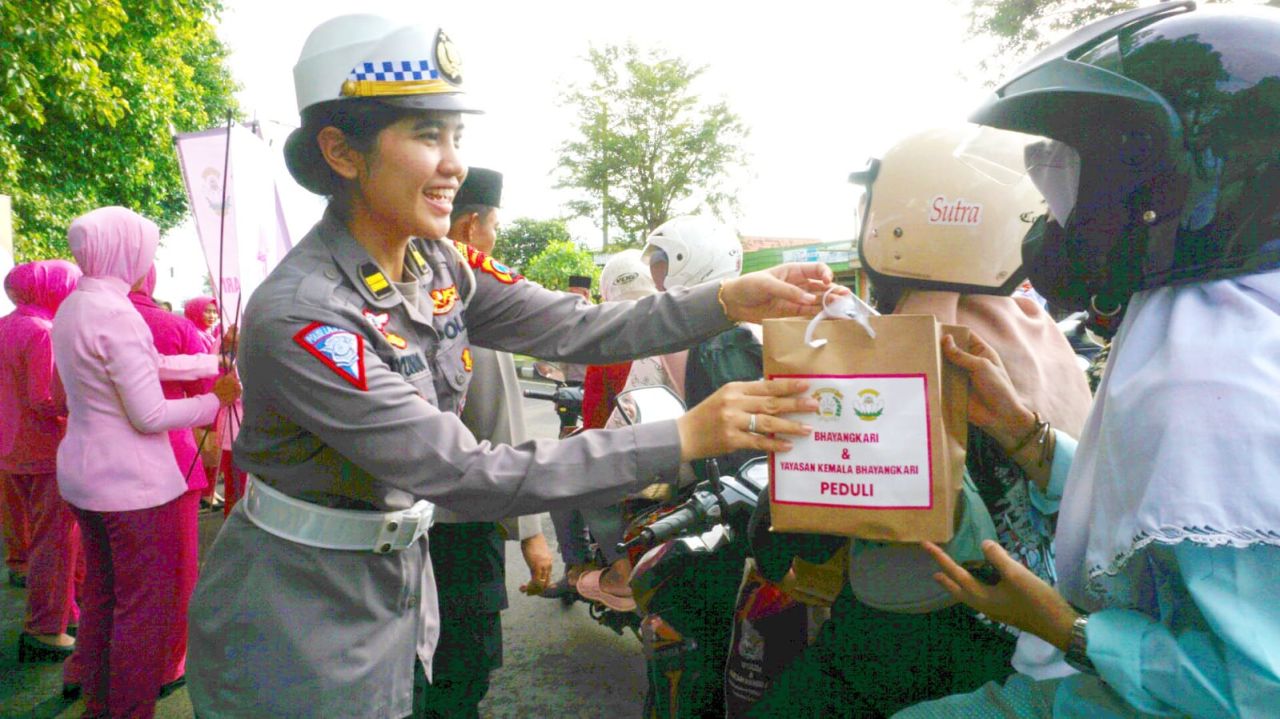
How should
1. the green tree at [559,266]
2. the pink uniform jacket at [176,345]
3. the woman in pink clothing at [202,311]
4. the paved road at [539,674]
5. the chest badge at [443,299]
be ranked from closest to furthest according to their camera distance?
the chest badge at [443,299] < the paved road at [539,674] < the pink uniform jacket at [176,345] < the woman in pink clothing at [202,311] < the green tree at [559,266]

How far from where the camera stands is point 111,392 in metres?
3.07

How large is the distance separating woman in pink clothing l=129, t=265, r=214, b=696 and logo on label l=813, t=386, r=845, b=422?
104 inches

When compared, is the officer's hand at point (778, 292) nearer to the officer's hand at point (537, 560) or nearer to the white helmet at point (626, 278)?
the officer's hand at point (537, 560)

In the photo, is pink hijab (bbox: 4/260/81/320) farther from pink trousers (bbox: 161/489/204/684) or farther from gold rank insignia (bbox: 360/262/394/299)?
gold rank insignia (bbox: 360/262/394/299)

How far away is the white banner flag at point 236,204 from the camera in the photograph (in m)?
3.21

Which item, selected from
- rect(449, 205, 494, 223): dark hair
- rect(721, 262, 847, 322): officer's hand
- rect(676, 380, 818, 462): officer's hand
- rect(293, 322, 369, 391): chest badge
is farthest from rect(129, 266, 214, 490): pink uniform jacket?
rect(676, 380, 818, 462): officer's hand

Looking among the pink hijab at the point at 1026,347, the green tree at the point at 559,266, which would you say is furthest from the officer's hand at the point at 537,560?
the green tree at the point at 559,266

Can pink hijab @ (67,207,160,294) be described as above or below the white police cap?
below

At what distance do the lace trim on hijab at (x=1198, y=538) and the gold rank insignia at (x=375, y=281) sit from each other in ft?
4.43

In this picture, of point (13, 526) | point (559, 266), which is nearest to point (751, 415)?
point (13, 526)

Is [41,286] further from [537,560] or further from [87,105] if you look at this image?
[87,105]

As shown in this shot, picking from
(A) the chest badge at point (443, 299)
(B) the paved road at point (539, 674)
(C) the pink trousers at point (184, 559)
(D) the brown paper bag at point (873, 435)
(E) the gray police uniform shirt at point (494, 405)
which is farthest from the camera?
(B) the paved road at point (539, 674)

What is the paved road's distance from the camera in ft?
11.1

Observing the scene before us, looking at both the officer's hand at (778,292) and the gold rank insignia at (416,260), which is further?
the gold rank insignia at (416,260)
